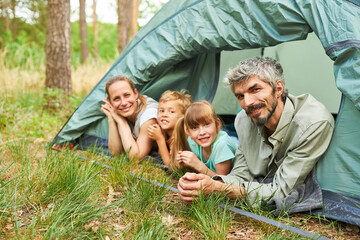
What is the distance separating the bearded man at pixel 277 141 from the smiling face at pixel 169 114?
92 cm

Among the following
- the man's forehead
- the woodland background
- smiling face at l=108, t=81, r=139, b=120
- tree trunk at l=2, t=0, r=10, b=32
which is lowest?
the woodland background

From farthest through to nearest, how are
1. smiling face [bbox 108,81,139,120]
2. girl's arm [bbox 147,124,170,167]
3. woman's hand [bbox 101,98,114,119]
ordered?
woman's hand [bbox 101,98,114,119], smiling face [bbox 108,81,139,120], girl's arm [bbox 147,124,170,167]

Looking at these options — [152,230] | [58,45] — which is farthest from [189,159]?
[58,45]

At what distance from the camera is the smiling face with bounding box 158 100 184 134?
325cm

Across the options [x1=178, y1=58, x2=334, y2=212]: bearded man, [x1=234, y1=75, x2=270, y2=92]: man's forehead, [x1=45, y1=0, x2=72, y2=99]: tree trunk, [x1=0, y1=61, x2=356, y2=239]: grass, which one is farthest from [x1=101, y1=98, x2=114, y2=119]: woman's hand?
[x1=45, y1=0, x2=72, y2=99]: tree trunk

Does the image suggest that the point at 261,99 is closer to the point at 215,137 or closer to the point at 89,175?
the point at 215,137

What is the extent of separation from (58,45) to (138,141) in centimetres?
254

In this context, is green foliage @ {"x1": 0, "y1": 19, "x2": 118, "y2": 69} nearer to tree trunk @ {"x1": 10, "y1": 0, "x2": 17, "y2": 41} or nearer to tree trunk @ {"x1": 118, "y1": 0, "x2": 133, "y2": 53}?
tree trunk @ {"x1": 10, "y1": 0, "x2": 17, "y2": 41}

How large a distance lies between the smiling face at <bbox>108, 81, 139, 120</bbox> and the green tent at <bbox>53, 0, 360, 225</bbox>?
0.71 ft

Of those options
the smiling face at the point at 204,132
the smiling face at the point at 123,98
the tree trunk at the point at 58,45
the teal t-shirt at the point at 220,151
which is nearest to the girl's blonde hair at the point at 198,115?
the smiling face at the point at 204,132

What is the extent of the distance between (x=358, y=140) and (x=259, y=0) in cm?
125

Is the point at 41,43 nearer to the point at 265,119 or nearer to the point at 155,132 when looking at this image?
the point at 155,132

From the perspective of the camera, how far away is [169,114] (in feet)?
10.7

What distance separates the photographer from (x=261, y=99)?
2307 millimetres
